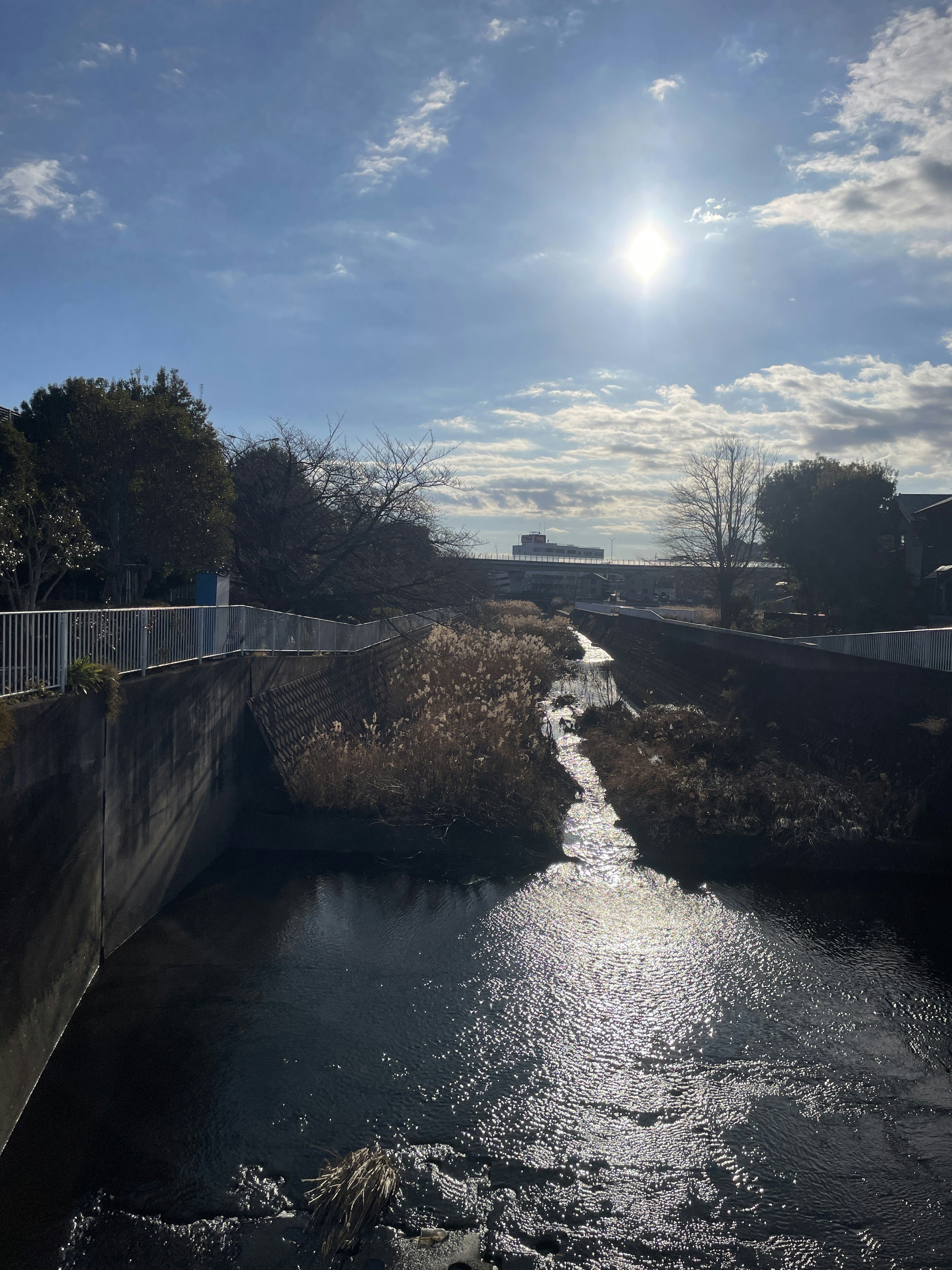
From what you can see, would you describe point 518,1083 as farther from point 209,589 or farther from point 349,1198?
point 209,589

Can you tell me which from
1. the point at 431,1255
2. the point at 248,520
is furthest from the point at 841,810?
the point at 248,520

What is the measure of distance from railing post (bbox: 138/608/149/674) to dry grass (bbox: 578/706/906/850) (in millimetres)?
7932

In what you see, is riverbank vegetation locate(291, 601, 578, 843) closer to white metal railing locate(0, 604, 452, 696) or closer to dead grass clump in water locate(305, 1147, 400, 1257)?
white metal railing locate(0, 604, 452, 696)

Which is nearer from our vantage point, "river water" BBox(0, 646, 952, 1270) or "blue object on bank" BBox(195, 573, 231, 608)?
"river water" BBox(0, 646, 952, 1270)

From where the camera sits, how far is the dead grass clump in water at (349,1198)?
16.8ft

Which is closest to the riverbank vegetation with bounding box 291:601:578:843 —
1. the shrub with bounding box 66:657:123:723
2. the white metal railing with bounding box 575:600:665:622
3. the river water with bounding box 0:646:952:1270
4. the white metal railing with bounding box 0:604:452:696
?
the white metal railing with bounding box 0:604:452:696

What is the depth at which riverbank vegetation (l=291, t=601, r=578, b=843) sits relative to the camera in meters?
13.0

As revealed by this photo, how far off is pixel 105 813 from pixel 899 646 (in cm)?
1399

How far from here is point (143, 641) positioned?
9.20 m

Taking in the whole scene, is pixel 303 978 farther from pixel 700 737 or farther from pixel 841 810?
pixel 700 737

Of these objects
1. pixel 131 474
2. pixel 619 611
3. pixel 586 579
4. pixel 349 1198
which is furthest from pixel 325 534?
pixel 586 579

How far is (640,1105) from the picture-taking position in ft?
21.4

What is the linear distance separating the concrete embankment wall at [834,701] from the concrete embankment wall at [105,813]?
9844 mm

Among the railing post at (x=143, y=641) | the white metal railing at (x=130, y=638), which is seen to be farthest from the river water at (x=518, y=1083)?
the white metal railing at (x=130, y=638)
